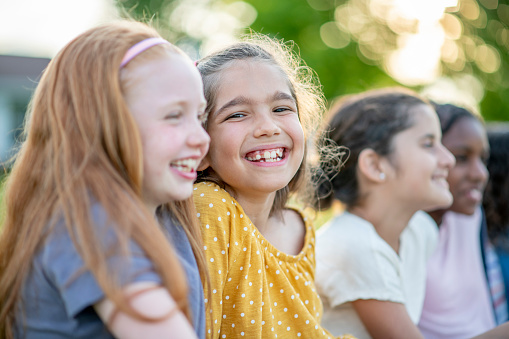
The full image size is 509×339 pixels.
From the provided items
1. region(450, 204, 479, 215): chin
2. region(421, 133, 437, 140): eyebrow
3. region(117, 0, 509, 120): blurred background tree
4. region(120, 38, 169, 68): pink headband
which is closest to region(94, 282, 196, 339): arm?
region(120, 38, 169, 68): pink headband

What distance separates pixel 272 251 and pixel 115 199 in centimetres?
82

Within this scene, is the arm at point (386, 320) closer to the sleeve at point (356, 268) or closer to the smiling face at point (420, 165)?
the sleeve at point (356, 268)

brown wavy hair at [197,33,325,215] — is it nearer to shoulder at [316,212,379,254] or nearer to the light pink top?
shoulder at [316,212,379,254]

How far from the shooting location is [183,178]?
1459 mm

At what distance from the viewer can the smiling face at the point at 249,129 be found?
187cm

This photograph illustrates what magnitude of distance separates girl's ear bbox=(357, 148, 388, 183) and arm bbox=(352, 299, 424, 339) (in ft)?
2.03

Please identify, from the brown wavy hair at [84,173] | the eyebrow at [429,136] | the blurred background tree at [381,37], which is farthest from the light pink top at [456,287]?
the blurred background tree at [381,37]

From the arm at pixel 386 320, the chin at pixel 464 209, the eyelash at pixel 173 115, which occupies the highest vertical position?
the eyelash at pixel 173 115

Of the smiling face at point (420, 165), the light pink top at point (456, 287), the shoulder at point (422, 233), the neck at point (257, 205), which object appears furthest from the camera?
the light pink top at point (456, 287)

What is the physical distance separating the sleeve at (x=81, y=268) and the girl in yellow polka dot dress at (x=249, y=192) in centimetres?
53

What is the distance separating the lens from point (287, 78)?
201 centimetres

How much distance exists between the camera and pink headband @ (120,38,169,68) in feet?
4.59

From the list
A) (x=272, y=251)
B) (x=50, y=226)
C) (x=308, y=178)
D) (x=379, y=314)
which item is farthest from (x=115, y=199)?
(x=379, y=314)

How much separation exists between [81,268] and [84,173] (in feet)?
0.78
